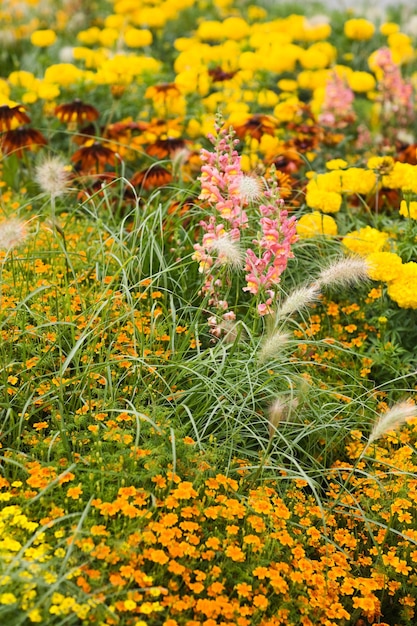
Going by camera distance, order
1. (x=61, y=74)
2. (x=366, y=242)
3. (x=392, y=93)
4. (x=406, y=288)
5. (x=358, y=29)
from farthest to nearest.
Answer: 1. (x=358, y=29)
2. (x=392, y=93)
3. (x=61, y=74)
4. (x=366, y=242)
5. (x=406, y=288)

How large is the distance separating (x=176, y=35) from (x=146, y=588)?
7.86m

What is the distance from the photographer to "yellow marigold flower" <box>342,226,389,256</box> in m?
4.38

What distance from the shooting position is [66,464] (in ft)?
9.96

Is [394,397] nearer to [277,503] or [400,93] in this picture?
[277,503]

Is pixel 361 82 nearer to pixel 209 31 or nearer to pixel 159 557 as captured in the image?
pixel 209 31

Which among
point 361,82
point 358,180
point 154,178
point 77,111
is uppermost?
point 77,111

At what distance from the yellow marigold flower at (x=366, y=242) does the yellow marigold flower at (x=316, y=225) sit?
0.33 feet

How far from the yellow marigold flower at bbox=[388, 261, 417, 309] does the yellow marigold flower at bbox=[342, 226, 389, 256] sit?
28 cm

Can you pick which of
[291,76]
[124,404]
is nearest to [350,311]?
[124,404]

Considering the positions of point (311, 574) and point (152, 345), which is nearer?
point (311, 574)

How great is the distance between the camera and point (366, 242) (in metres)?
4.40

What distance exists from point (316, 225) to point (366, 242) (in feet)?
0.95

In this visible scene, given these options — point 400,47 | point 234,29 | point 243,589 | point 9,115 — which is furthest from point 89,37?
point 243,589

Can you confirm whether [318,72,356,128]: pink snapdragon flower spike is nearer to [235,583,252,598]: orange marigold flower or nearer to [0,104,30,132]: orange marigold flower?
[0,104,30,132]: orange marigold flower
